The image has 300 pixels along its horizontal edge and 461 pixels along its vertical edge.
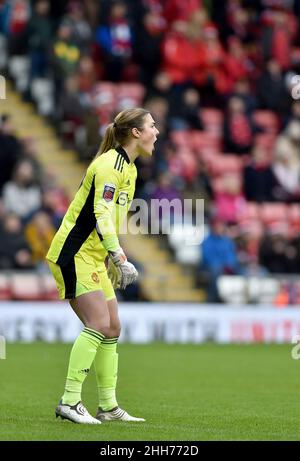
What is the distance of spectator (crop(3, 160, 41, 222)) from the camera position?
19938 mm

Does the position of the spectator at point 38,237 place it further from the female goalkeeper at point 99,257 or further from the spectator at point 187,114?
the female goalkeeper at point 99,257

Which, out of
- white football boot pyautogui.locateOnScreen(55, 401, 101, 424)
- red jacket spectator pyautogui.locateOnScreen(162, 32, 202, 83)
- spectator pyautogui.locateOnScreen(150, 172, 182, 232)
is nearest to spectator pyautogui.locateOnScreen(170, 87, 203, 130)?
red jacket spectator pyautogui.locateOnScreen(162, 32, 202, 83)

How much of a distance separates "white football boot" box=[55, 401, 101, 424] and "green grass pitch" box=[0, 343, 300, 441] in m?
0.06

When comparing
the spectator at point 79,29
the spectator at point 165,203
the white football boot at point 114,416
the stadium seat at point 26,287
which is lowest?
the white football boot at point 114,416

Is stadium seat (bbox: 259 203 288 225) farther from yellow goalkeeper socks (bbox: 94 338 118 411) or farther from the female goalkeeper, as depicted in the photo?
yellow goalkeeper socks (bbox: 94 338 118 411)

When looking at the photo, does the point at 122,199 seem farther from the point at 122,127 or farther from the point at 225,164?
the point at 225,164

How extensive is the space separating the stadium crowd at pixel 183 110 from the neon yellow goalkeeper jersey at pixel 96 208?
1009 cm

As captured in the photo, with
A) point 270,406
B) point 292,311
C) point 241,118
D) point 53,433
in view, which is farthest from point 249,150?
point 53,433

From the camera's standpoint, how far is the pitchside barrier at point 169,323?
766 inches

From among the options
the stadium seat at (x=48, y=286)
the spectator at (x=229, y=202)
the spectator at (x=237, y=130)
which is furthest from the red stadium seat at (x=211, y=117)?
the stadium seat at (x=48, y=286)

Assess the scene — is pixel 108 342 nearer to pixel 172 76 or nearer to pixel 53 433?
pixel 53 433

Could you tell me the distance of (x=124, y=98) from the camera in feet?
74.5

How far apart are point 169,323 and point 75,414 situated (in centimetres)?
1124
